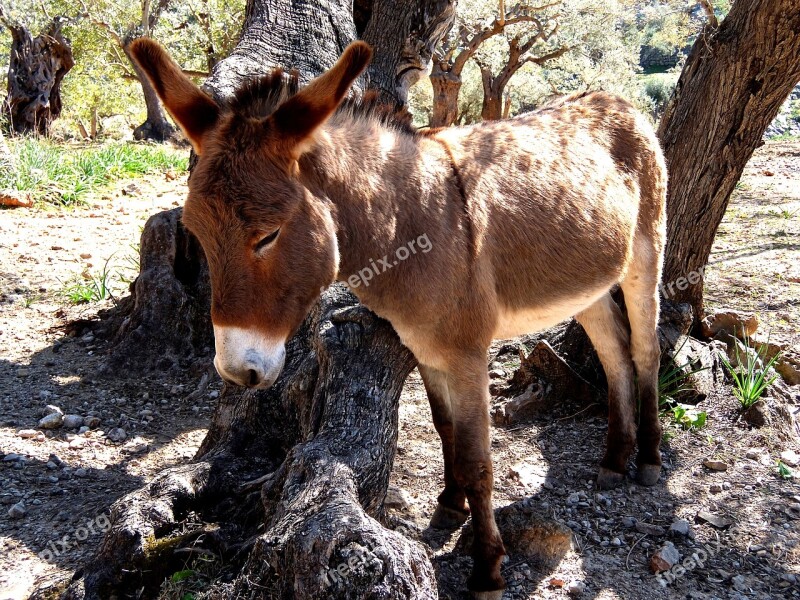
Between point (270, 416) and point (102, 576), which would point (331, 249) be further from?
point (102, 576)

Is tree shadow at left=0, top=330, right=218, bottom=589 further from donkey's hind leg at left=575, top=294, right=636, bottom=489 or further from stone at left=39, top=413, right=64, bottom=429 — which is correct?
donkey's hind leg at left=575, top=294, right=636, bottom=489

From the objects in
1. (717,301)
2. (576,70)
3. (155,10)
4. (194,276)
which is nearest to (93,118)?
(155,10)

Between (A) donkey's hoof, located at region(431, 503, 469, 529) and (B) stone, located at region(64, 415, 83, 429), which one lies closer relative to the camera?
(A) donkey's hoof, located at region(431, 503, 469, 529)

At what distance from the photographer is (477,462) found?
265 centimetres

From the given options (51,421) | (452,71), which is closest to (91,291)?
(51,421)

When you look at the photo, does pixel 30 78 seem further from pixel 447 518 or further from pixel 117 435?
pixel 447 518

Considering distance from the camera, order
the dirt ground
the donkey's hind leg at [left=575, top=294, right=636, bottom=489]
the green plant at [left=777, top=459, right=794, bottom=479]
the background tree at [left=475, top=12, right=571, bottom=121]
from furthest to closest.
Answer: the background tree at [left=475, top=12, right=571, bottom=121] < the donkey's hind leg at [left=575, top=294, right=636, bottom=489] < the green plant at [left=777, top=459, right=794, bottom=479] < the dirt ground

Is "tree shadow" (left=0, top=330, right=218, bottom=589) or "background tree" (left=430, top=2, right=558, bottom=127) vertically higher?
"background tree" (left=430, top=2, right=558, bottom=127)

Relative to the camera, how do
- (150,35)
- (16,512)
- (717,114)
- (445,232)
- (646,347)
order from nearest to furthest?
(445,232), (16,512), (646,347), (717,114), (150,35)

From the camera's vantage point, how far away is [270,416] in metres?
3.04

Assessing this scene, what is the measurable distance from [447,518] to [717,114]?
284 cm

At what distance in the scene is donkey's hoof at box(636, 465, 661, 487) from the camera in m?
3.54

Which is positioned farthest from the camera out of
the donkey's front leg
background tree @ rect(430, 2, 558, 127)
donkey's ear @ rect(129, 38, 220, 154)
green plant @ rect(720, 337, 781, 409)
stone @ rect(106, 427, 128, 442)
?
background tree @ rect(430, 2, 558, 127)

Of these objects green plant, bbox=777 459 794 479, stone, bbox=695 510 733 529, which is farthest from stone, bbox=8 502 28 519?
green plant, bbox=777 459 794 479
